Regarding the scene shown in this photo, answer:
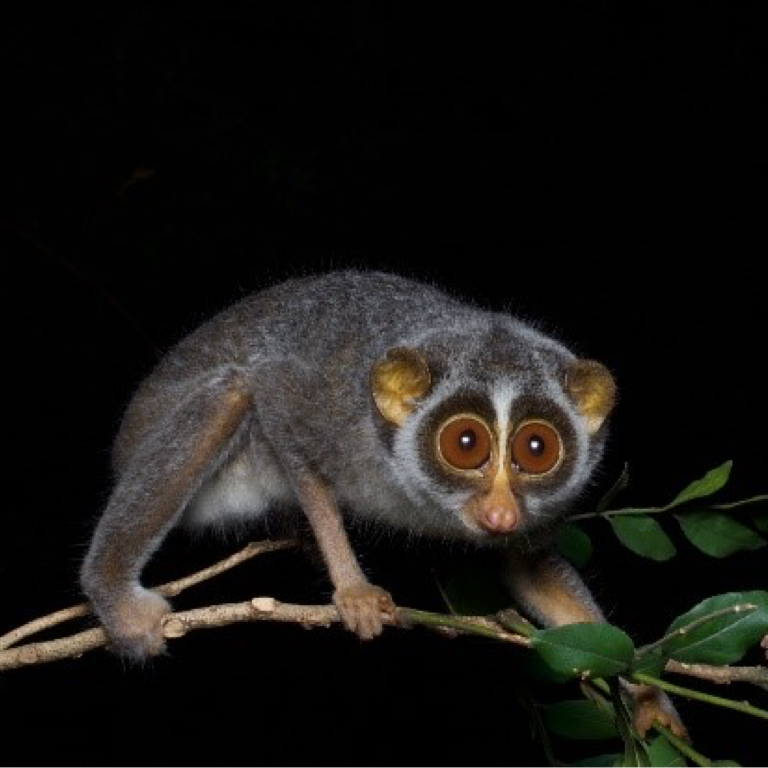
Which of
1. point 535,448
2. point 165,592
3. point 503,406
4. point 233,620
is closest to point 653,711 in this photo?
point 535,448

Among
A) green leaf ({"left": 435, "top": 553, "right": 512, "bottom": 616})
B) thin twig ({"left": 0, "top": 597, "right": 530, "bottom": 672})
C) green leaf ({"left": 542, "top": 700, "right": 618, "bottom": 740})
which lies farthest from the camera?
green leaf ({"left": 435, "top": 553, "right": 512, "bottom": 616})

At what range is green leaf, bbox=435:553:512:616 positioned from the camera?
2.96 m

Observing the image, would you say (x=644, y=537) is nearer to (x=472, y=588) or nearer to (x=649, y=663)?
(x=472, y=588)

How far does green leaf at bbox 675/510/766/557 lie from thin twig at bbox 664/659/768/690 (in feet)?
1.78

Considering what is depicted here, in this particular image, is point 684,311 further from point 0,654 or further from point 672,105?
point 0,654

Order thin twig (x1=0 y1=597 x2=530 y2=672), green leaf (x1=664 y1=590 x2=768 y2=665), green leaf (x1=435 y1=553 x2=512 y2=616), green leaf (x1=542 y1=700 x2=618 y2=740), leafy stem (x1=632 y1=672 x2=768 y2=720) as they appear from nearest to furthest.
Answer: leafy stem (x1=632 y1=672 x2=768 y2=720)
green leaf (x1=664 y1=590 x2=768 y2=665)
thin twig (x1=0 y1=597 x2=530 y2=672)
green leaf (x1=542 y1=700 x2=618 y2=740)
green leaf (x1=435 y1=553 x2=512 y2=616)

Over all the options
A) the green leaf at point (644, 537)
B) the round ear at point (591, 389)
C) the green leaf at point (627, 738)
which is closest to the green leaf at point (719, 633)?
the green leaf at point (627, 738)

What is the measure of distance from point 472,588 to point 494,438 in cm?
52

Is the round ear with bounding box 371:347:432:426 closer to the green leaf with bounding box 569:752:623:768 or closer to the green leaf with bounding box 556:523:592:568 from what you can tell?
the green leaf with bounding box 556:523:592:568

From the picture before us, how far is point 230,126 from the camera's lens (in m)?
5.21

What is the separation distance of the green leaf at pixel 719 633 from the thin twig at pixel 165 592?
3.86ft

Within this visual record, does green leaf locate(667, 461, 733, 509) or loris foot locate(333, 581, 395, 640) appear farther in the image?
loris foot locate(333, 581, 395, 640)

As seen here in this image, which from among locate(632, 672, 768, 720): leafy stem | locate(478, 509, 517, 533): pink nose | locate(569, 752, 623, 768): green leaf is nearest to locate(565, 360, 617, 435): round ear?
locate(478, 509, 517, 533): pink nose

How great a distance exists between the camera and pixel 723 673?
2023mm
